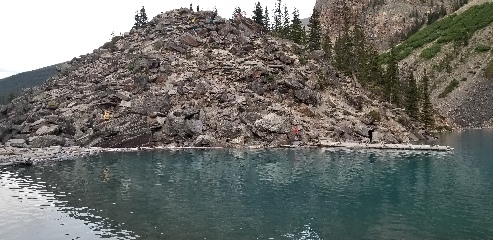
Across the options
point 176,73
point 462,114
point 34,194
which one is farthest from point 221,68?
point 462,114

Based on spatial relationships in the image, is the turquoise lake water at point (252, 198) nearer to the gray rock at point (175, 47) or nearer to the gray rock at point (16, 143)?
the gray rock at point (16, 143)

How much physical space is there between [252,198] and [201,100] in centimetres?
6033

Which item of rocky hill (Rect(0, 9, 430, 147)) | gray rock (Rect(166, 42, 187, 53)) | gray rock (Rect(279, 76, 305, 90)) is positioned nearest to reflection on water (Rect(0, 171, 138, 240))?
rocky hill (Rect(0, 9, 430, 147))

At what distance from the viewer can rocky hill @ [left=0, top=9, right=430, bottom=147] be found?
97.1 meters

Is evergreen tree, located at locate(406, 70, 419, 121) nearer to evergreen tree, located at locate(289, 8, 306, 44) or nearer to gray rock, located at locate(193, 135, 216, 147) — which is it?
evergreen tree, located at locate(289, 8, 306, 44)

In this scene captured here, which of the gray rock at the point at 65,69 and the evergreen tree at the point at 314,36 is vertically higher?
the evergreen tree at the point at 314,36

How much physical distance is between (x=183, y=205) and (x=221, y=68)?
73762mm

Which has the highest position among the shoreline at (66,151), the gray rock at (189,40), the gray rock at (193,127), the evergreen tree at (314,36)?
the evergreen tree at (314,36)

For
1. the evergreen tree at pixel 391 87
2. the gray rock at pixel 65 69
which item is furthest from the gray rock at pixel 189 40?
the evergreen tree at pixel 391 87

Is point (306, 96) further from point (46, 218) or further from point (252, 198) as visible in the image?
point (46, 218)

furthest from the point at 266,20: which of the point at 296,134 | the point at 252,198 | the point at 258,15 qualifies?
the point at 252,198

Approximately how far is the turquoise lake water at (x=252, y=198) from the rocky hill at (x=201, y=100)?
21568mm

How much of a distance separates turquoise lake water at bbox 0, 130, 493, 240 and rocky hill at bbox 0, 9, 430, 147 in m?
21.6

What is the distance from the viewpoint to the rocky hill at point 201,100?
318ft
